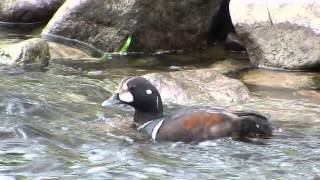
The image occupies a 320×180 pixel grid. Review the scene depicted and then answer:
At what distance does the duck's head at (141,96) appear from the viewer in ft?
19.3

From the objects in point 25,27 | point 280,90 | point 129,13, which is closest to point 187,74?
point 280,90

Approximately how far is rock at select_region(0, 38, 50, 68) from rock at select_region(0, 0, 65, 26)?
3.15 m

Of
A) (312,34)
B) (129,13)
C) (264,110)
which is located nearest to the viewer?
(264,110)

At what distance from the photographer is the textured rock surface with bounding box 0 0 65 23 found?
40.9ft

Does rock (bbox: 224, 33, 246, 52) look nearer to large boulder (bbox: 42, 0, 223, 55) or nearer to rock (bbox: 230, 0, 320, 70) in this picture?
large boulder (bbox: 42, 0, 223, 55)

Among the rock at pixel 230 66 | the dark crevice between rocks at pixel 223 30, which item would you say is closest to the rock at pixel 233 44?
the dark crevice between rocks at pixel 223 30

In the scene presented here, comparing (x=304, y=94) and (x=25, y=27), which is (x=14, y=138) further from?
(x=25, y=27)

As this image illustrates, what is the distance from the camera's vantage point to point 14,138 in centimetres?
527

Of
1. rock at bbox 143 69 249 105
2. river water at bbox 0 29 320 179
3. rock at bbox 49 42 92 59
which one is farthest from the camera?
rock at bbox 49 42 92 59

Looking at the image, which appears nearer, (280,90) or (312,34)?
(280,90)

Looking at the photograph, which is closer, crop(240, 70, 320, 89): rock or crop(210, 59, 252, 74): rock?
crop(240, 70, 320, 89): rock

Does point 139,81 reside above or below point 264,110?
above

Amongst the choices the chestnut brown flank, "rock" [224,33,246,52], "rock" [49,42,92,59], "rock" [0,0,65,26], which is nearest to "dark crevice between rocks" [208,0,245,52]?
"rock" [224,33,246,52]

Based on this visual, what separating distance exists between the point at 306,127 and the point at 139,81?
60.1 inches
